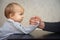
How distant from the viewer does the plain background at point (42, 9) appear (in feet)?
3.96

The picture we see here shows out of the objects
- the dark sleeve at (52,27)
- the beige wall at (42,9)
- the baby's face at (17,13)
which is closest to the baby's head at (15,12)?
the baby's face at (17,13)

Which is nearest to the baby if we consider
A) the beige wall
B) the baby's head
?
the baby's head

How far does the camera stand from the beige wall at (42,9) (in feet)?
3.96

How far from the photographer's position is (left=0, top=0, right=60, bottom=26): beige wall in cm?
121

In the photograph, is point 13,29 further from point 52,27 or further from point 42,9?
point 42,9

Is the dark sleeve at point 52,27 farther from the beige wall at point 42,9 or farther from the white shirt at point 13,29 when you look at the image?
the beige wall at point 42,9

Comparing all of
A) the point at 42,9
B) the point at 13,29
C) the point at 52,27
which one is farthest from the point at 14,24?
the point at 42,9

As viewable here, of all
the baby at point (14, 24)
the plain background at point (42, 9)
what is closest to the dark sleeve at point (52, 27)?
the baby at point (14, 24)

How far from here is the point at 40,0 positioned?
47.9 inches

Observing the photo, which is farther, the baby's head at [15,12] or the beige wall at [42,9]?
the beige wall at [42,9]

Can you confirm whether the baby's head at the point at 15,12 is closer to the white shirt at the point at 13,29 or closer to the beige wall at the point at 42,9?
the white shirt at the point at 13,29

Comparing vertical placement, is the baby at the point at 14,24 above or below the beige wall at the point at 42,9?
below

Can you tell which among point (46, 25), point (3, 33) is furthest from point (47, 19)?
point (3, 33)

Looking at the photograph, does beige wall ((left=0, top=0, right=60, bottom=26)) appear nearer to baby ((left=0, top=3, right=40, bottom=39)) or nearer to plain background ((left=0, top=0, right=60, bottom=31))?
plain background ((left=0, top=0, right=60, bottom=31))
